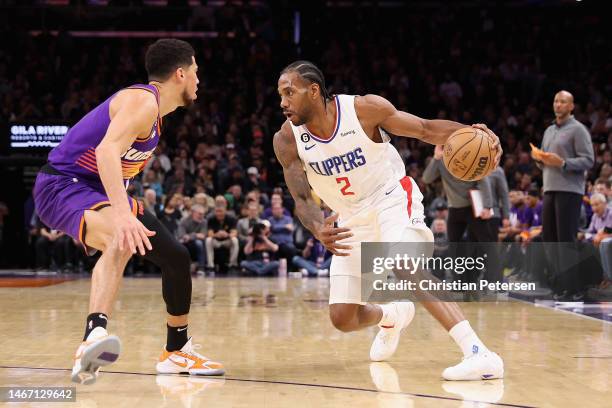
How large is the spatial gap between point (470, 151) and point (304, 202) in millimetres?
969

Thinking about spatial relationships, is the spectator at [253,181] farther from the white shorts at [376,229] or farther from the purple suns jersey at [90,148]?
the purple suns jersey at [90,148]

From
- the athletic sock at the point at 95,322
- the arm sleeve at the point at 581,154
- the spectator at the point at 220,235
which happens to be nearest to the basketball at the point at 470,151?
the athletic sock at the point at 95,322

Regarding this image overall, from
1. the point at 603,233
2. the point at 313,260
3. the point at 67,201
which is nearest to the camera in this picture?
the point at 67,201

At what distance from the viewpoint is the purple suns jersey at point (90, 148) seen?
447 centimetres

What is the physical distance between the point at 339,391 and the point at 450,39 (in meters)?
16.3

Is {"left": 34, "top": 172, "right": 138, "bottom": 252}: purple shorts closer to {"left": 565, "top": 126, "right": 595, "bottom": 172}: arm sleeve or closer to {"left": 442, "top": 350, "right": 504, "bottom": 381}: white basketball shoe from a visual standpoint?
{"left": 442, "top": 350, "right": 504, "bottom": 381}: white basketball shoe

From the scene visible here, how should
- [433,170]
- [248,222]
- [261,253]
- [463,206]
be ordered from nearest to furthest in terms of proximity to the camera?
[463,206] → [433,170] → [261,253] → [248,222]

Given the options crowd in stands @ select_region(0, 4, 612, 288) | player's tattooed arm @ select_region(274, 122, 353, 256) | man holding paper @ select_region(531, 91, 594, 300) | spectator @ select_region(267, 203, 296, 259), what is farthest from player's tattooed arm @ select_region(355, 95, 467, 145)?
spectator @ select_region(267, 203, 296, 259)

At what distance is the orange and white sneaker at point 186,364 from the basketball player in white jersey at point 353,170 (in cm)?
81

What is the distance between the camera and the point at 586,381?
448 cm

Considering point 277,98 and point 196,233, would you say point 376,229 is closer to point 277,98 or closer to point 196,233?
point 196,233

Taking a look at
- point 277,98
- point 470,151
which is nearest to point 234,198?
point 277,98

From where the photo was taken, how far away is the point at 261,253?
13.7 metres

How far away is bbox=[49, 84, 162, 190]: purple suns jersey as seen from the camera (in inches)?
176
